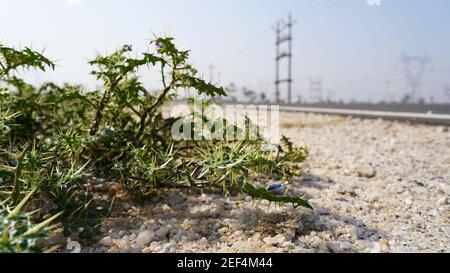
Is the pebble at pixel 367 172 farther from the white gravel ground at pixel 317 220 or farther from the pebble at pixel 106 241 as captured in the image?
the pebble at pixel 106 241

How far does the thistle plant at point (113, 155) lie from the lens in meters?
1.36

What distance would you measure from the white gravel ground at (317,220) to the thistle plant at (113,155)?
0.10 meters

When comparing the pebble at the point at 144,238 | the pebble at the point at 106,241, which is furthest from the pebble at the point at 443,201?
the pebble at the point at 106,241

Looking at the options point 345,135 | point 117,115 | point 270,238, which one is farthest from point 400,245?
point 345,135

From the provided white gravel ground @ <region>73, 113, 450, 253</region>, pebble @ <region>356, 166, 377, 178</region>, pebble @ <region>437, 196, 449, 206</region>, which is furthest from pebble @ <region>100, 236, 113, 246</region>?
pebble @ <region>356, 166, 377, 178</region>

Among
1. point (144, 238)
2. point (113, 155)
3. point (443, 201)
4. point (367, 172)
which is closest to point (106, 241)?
point (144, 238)

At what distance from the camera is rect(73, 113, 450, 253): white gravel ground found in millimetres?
1376

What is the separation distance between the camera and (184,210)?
168 cm

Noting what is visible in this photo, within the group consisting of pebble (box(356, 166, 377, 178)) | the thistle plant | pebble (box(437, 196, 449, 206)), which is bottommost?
pebble (box(437, 196, 449, 206))

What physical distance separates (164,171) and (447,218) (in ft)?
3.73

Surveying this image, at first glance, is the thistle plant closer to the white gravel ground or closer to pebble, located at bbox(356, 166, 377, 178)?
the white gravel ground

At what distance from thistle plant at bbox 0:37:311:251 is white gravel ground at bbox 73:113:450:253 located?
0.34 feet
